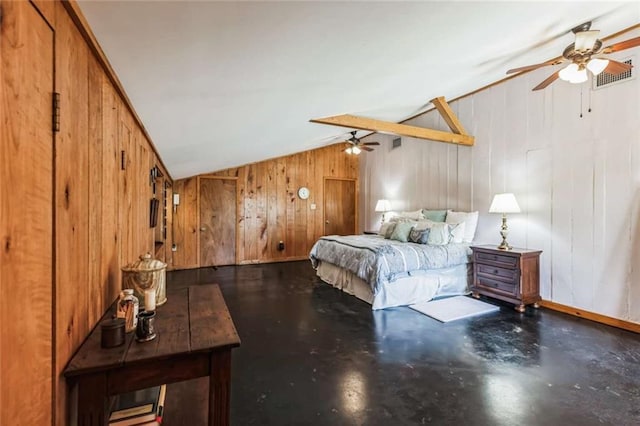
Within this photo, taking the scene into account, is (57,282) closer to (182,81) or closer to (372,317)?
(182,81)

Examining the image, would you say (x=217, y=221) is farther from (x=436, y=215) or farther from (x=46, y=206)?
(x=46, y=206)

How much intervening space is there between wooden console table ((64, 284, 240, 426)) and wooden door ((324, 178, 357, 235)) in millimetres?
6317

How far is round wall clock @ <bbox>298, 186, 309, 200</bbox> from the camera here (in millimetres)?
7266

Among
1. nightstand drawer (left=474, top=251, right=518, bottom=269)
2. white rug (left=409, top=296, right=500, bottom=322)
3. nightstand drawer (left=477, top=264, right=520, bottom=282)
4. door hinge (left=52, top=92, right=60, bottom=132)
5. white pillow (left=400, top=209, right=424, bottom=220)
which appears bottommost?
white rug (left=409, top=296, right=500, bottom=322)

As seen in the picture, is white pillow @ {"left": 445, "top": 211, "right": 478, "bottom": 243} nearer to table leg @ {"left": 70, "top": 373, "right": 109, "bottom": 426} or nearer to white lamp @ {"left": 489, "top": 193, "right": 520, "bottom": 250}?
white lamp @ {"left": 489, "top": 193, "right": 520, "bottom": 250}

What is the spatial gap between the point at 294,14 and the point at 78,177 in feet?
3.38

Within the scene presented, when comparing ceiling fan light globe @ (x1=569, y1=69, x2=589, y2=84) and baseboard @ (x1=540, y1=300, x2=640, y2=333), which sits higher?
ceiling fan light globe @ (x1=569, y1=69, x2=589, y2=84)

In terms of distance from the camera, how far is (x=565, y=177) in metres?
3.75

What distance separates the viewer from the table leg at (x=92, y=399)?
99cm

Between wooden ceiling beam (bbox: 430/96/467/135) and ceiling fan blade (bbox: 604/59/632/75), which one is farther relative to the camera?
wooden ceiling beam (bbox: 430/96/467/135)

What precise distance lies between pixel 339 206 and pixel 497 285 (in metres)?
4.39

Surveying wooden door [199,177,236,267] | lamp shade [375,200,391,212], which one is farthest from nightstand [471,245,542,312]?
wooden door [199,177,236,267]

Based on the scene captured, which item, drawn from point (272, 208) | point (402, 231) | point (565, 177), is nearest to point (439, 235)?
point (402, 231)

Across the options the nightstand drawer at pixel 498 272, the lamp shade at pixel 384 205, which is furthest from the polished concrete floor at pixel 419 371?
the lamp shade at pixel 384 205
